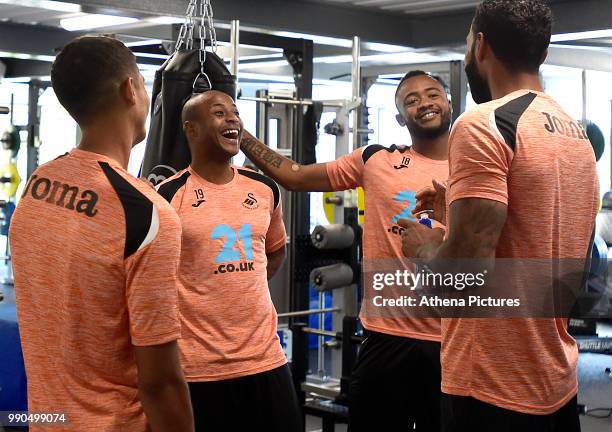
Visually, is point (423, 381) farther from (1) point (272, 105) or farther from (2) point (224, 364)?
(1) point (272, 105)

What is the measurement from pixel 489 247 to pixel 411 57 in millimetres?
6331

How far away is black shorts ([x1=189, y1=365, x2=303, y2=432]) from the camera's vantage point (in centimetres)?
284

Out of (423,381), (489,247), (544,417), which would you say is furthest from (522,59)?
(423,381)

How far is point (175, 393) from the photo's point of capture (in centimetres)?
164

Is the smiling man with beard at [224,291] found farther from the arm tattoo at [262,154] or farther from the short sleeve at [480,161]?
the short sleeve at [480,161]

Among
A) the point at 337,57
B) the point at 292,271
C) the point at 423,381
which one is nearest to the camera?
the point at 423,381

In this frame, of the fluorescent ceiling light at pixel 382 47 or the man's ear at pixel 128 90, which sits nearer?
the man's ear at pixel 128 90

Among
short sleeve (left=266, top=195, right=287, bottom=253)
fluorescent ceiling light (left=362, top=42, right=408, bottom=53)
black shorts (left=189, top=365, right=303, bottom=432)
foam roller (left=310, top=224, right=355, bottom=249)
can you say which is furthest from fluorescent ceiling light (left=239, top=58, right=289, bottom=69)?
black shorts (left=189, top=365, right=303, bottom=432)

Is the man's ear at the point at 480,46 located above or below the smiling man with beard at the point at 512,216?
above

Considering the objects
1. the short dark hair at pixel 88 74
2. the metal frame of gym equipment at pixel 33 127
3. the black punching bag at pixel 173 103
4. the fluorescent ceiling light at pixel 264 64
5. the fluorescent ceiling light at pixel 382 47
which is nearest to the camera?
the short dark hair at pixel 88 74

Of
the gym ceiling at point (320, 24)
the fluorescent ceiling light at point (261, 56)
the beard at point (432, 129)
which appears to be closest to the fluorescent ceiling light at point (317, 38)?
the gym ceiling at point (320, 24)

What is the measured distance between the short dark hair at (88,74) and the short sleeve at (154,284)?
0.89 feet

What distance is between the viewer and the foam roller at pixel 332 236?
4.87m

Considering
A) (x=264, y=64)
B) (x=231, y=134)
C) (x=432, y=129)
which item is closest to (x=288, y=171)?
(x=231, y=134)
